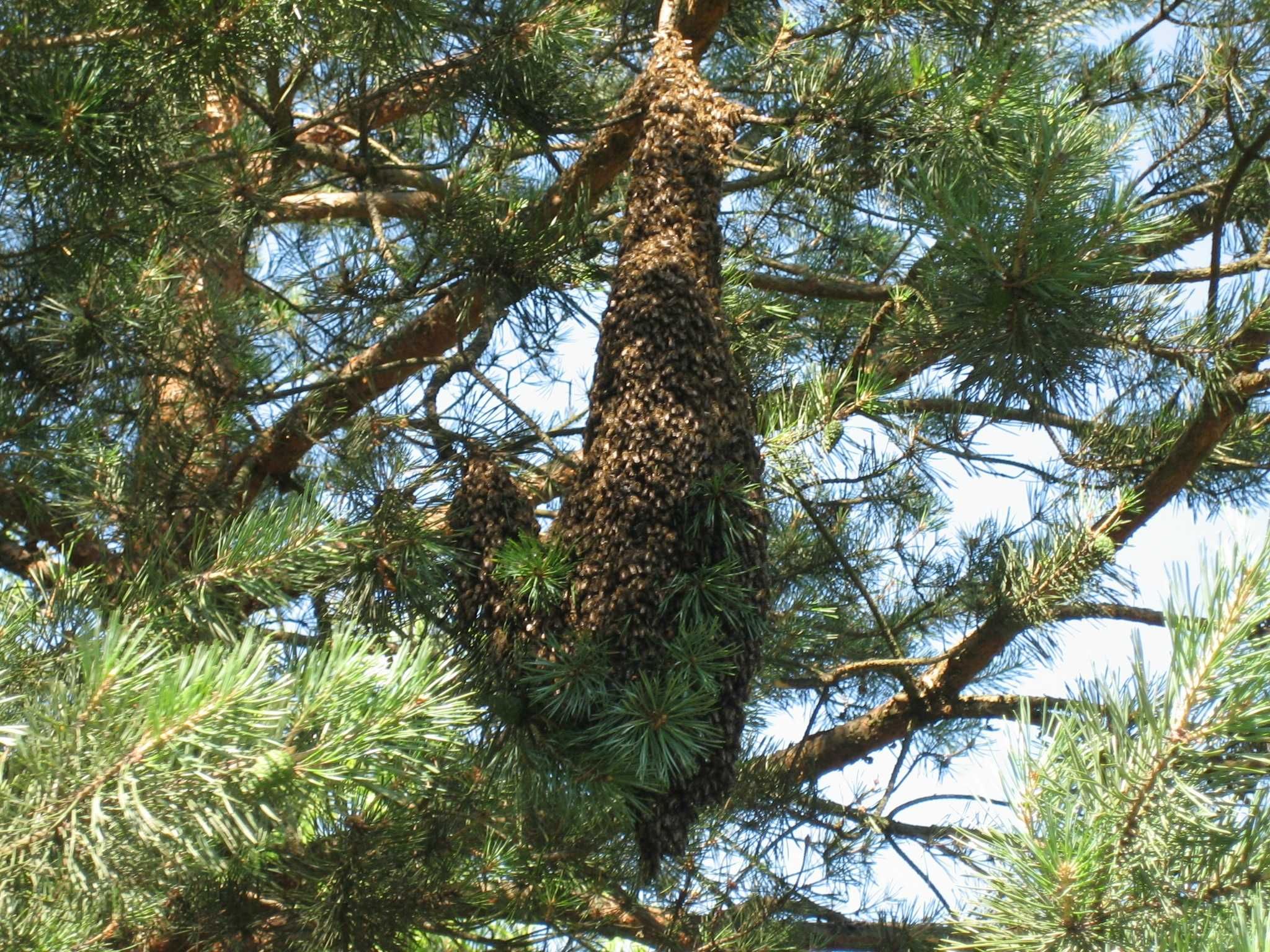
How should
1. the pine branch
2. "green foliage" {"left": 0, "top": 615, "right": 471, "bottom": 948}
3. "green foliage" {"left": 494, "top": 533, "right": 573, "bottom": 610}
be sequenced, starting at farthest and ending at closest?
the pine branch → "green foliage" {"left": 494, "top": 533, "right": 573, "bottom": 610} → "green foliage" {"left": 0, "top": 615, "right": 471, "bottom": 948}

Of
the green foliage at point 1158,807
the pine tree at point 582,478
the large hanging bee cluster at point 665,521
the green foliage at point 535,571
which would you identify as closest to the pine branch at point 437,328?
the pine tree at point 582,478

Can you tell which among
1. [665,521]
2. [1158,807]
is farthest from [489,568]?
[1158,807]

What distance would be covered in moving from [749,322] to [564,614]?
1.07 meters

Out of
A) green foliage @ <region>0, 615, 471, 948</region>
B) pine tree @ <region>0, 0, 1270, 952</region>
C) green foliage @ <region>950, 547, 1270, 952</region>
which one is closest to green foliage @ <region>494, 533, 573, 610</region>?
pine tree @ <region>0, 0, 1270, 952</region>

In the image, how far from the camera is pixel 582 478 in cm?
170

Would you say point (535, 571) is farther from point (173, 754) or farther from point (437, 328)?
point (437, 328)

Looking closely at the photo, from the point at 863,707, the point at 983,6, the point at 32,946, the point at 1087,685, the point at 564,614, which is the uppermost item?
the point at 983,6

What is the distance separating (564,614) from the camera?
5.29 ft

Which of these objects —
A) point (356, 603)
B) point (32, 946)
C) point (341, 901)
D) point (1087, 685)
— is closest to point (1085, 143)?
point (1087, 685)

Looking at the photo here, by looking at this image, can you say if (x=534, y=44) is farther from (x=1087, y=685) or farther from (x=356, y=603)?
(x=1087, y=685)

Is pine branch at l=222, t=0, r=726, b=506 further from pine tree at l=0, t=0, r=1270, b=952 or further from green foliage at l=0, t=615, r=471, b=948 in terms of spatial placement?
green foliage at l=0, t=615, r=471, b=948

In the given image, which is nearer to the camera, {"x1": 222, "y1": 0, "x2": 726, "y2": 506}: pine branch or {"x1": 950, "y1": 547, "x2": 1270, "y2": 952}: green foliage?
{"x1": 950, "y1": 547, "x2": 1270, "y2": 952}: green foliage

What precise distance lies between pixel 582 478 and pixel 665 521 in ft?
0.51

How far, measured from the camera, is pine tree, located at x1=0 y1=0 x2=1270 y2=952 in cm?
106
